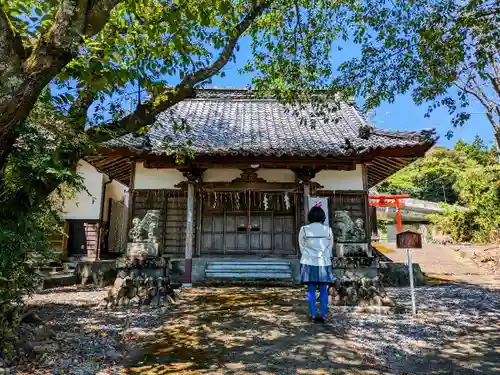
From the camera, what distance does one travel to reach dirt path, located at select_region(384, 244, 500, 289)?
10375 mm

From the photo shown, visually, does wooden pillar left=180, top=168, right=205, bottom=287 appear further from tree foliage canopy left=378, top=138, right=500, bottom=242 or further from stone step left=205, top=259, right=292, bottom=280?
tree foliage canopy left=378, top=138, right=500, bottom=242

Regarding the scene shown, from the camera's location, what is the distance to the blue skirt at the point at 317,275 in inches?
200

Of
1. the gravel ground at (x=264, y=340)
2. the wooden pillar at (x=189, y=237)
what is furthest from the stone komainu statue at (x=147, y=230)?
the wooden pillar at (x=189, y=237)

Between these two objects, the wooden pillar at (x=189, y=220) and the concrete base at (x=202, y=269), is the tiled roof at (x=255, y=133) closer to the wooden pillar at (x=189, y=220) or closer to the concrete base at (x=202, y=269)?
the wooden pillar at (x=189, y=220)

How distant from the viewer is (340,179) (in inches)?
390

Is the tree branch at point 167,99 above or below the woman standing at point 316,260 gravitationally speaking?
above

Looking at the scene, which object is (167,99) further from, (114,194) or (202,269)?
(114,194)

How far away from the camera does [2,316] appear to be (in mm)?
3402

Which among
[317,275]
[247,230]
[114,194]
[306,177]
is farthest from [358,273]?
[114,194]

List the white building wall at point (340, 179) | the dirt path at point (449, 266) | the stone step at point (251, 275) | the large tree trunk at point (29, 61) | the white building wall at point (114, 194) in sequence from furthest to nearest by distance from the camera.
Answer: the white building wall at point (114, 194), the dirt path at point (449, 266), the white building wall at point (340, 179), the stone step at point (251, 275), the large tree trunk at point (29, 61)

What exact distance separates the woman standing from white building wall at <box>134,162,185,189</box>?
5.48 metres

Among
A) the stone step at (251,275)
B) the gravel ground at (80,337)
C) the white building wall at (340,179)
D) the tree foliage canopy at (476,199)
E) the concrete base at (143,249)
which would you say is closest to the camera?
the gravel ground at (80,337)

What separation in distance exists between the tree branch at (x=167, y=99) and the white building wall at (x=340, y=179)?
220 inches

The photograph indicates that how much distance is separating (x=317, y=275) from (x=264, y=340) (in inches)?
54.0
